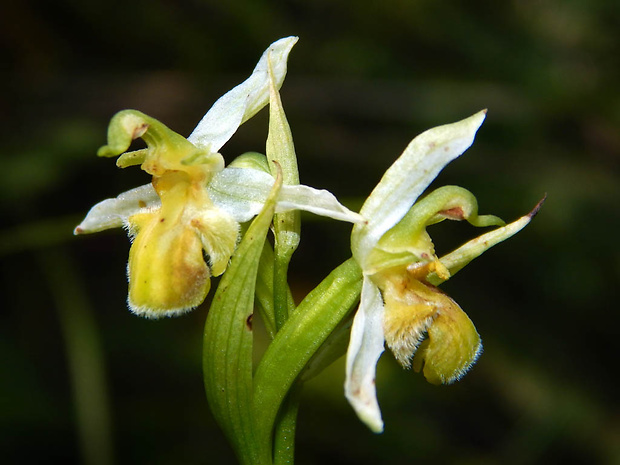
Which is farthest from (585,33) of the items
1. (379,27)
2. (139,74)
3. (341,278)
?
(341,278)

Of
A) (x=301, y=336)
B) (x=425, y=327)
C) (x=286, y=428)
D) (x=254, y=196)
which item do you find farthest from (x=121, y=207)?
(x=425, y=327)

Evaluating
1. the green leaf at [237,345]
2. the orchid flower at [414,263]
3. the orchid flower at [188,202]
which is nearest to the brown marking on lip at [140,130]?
the orchid flower at [188,202]

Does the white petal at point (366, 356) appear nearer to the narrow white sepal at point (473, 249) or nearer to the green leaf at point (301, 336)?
the green leaf at point (301, 336)

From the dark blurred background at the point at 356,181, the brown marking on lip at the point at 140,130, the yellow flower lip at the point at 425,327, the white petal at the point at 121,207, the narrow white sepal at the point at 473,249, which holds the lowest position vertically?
the dark blurred background at the point at 356,181

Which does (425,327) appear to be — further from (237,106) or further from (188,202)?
(237,106)

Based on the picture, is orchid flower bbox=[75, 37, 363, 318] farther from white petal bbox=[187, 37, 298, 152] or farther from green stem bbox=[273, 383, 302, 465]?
green stem bbox=[273, 383, 302, 465]

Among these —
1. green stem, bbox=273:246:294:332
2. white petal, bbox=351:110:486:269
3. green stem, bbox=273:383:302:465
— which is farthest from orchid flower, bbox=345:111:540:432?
green stem, bbox=273:383:302:465
